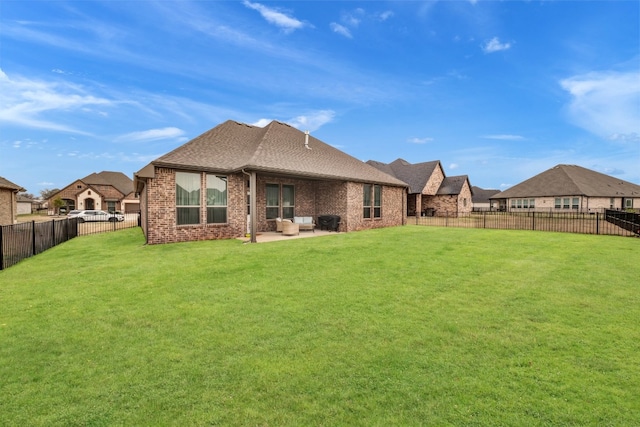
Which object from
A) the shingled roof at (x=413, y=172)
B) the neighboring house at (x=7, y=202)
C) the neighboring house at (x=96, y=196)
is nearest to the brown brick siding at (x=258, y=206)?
the neighboring house at (x=7, y=202)

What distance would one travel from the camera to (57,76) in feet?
51.9

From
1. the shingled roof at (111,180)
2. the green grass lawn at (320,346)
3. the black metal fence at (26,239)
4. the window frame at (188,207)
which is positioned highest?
the shingled roof at (111,180)

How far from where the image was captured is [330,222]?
1653 centimetres

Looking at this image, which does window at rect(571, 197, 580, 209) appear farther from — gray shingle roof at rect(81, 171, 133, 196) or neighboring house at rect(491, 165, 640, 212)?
gray shingle roof at rect(81, 171, 133, 196)

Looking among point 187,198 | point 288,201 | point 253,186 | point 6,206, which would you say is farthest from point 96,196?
A: point 253,186

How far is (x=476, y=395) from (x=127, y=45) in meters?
19.7

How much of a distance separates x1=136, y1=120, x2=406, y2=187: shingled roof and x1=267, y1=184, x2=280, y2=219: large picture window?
71.9 inches

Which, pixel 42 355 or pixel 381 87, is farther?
pixel 381 87

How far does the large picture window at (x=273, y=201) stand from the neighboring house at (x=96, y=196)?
4638 cm

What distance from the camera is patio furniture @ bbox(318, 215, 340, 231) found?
53.9 ft

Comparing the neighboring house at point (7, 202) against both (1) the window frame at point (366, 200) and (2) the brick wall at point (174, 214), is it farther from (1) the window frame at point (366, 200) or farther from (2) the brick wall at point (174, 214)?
(1) the window frame at point (366, 200)

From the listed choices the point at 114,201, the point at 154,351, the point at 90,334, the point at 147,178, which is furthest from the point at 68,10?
the point at 114,201

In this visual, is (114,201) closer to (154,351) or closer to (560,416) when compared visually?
(154,351)

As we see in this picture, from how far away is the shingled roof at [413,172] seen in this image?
35375 millimetres
